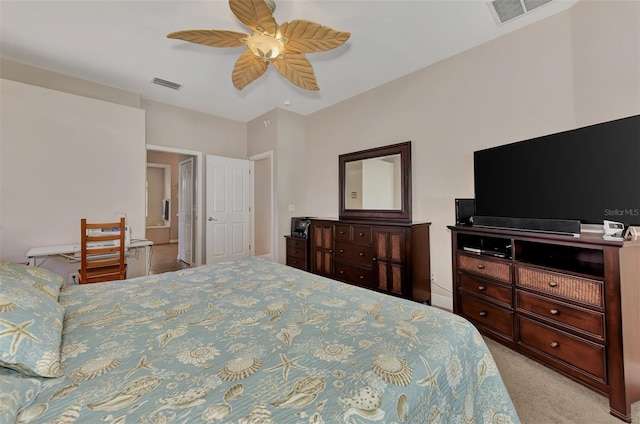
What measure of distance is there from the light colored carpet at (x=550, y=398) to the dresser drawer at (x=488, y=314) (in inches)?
9.6

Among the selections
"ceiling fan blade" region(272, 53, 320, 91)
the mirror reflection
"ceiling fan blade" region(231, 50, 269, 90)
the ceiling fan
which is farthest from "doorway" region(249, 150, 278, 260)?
the ceiling fan

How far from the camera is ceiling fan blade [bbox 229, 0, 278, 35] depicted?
1719 millimetres

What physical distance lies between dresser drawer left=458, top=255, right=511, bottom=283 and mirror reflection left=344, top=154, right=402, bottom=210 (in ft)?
3.71

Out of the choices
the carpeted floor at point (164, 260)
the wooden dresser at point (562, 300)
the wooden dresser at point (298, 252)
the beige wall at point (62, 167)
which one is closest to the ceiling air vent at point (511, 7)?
the wooden dresser at point (562, 300)

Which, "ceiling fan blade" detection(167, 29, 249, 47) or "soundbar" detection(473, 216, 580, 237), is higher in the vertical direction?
"ceiling fan blade" detection(167, 29, 249, 47)

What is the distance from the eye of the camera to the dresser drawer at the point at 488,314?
2104mm

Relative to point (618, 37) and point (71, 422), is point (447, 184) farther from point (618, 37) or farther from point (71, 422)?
point (71, 422)

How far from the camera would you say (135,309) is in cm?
130

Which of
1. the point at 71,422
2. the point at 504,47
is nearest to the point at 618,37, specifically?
the point at 504,47

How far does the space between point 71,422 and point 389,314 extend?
42.0 inches

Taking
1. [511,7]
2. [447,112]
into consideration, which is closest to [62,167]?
[447,112]

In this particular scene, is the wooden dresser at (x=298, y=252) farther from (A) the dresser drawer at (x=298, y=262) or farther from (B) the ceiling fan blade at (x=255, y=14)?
(B) the ceiling fan blade at (x=255, y=14)

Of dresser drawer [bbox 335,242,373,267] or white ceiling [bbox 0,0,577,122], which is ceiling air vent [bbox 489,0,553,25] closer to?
white ceiling [bbox 0,0,577,122]

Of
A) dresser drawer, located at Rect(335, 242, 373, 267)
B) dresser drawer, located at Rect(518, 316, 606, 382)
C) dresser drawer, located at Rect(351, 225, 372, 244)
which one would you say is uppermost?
dresser drawer, located at Rect(351, 225, 372, 244)
